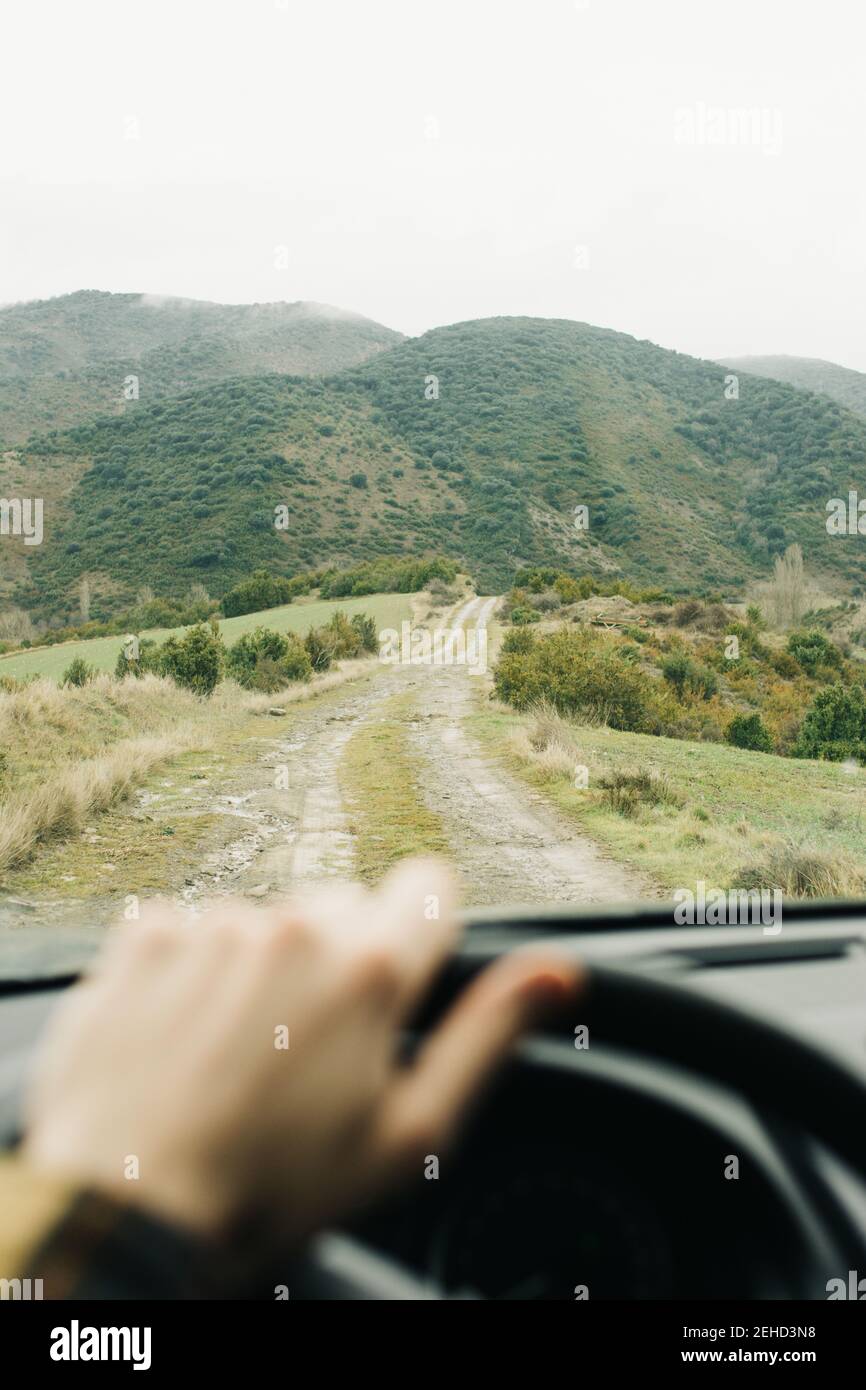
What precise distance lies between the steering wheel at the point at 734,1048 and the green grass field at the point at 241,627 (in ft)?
59.3

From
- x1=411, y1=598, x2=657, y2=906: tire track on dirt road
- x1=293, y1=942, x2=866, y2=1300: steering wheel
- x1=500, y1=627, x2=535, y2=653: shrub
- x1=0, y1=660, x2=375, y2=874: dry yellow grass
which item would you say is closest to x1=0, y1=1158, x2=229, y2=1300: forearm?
x1=293, y1=942, x2=866, y2=1300: steering wheel

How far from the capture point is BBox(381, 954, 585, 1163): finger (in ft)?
3.01

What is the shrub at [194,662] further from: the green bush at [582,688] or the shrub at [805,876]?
the shrub at [805,876]

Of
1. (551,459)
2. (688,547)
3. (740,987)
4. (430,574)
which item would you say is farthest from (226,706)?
(551,459)

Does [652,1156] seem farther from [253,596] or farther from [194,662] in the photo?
[253,596]

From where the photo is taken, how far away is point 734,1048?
1.41 m

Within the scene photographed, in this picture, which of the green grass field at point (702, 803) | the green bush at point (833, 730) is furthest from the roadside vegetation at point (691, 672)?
the green grass field at point (702, 803)

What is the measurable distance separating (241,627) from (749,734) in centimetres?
1957

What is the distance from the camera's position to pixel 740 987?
161cm

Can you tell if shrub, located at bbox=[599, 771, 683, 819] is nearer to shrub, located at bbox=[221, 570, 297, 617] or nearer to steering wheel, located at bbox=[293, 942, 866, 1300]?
steering wheel, located at bbox=[293, 942, 866, 1300]

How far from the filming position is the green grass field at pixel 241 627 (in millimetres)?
23250
